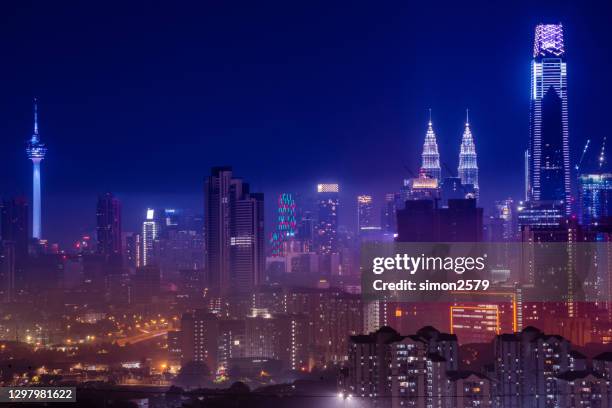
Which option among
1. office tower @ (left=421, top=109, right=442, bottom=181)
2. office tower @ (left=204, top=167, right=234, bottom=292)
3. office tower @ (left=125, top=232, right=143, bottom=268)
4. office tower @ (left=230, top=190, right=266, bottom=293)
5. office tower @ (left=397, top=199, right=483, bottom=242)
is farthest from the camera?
office tower @ (left=125, top=232, right=143, bottom=268)

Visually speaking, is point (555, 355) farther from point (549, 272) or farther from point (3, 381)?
point (3, 381)

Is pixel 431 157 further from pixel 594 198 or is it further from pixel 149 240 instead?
pixel 149 240

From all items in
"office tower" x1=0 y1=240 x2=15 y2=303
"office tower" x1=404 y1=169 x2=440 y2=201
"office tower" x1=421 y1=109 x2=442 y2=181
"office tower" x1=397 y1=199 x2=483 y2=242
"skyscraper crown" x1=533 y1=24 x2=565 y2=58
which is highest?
"skyscraper crown" x1=533 y1=24 x2=565 y2=58

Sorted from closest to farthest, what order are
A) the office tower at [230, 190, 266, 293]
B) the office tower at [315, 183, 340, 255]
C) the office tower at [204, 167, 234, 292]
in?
the office tower at [315, 183, 340, 255] < the office tower at [230, 190, 266, 293] < the office tower at [204, 167, 234, 292]

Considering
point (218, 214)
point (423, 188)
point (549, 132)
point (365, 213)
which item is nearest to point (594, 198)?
point (549, 132)

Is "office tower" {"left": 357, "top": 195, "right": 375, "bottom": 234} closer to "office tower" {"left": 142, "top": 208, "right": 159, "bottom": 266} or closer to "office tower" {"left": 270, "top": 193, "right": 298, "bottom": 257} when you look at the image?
"office tower" {"left": 270, "top": 193, "right": 298, "bottom": 257}

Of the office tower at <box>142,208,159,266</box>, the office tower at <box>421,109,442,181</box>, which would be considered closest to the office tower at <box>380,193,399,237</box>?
the office tower at <box>421,109,442,181</box>

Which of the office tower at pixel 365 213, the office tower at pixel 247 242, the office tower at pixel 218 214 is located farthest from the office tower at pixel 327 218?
the office tower at pixel 218 214
